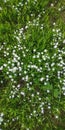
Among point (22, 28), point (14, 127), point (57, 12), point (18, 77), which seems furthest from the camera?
point (57, 12)

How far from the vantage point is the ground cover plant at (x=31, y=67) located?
5.37 m

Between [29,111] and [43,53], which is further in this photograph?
[43,53]

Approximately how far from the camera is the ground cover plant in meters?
5.37

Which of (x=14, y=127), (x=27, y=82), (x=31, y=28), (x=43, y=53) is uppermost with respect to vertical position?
(x=31, y=28)

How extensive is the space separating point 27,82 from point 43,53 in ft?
2.22

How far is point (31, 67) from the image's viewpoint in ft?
18.6

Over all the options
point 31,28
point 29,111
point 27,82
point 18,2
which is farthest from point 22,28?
point 29,111

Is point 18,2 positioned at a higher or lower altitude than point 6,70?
higher

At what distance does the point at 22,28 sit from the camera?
20.0 ft

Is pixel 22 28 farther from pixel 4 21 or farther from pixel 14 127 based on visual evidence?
pixel 14 127

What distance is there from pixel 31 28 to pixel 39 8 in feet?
2.03

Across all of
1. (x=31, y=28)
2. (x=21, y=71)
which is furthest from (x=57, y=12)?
(x=21, y=71)

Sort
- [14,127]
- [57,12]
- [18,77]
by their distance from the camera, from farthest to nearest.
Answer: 1. [57,12]
2. [18,77]
3. [14,127]

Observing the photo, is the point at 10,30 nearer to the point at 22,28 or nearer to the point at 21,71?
the point at 22,28
